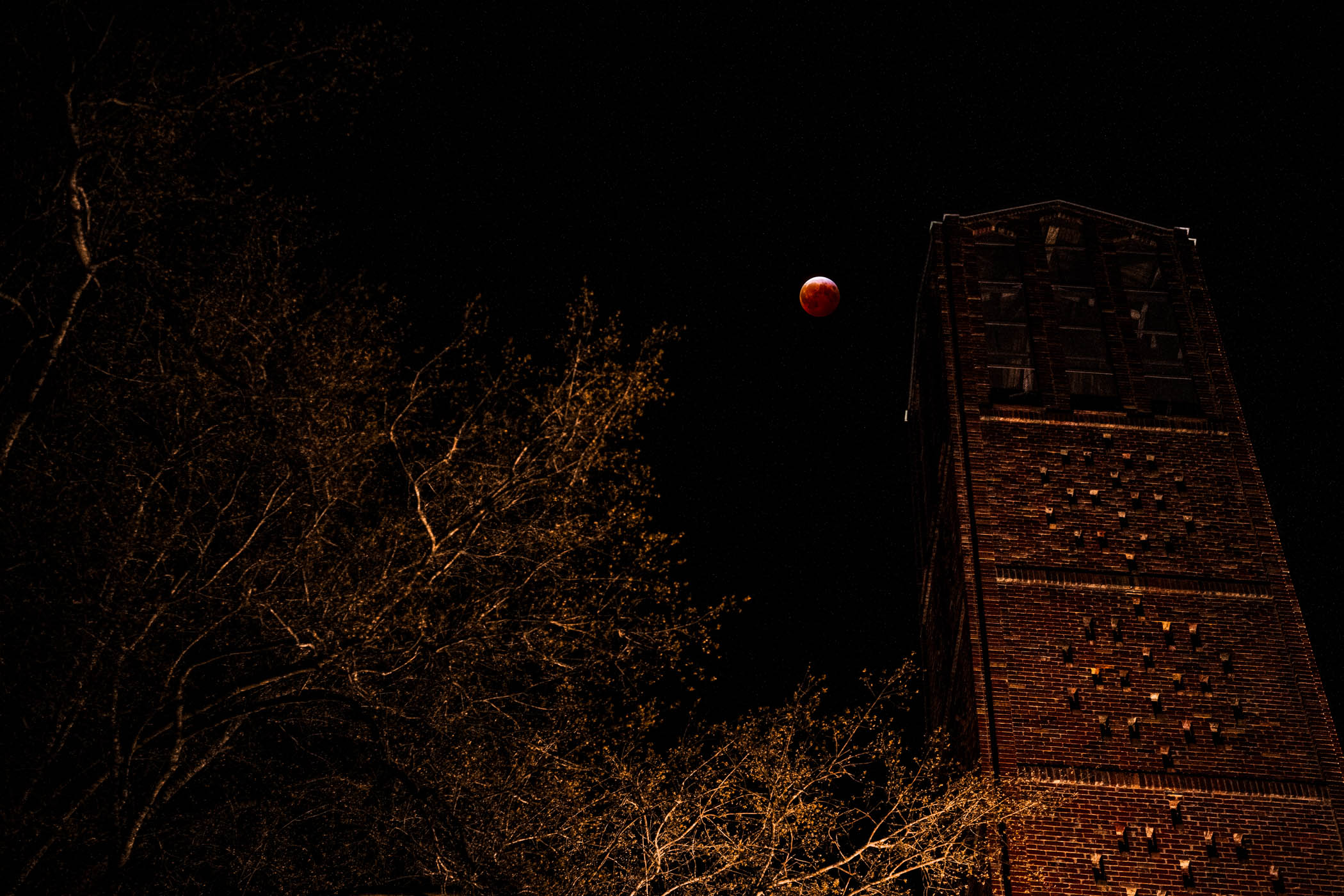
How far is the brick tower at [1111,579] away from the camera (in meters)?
16.0

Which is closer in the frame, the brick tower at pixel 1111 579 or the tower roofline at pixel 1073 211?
the brick tower at pixel 1111 579

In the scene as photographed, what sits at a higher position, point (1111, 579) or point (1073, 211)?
point (1073, 211)

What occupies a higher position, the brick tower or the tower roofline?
the tower roofline

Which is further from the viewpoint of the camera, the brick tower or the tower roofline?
the tower roofline

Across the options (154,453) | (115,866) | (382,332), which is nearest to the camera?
(115,866)

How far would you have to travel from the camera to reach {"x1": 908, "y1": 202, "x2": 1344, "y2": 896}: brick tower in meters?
16.0

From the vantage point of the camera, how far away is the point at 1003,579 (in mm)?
18703

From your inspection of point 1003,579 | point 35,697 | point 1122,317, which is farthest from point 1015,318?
point 35,697

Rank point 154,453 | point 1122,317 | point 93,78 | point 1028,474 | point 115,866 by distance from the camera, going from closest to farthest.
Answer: point 115,866, point 93,78, point 154,453, point 1028,474, point 1122,317

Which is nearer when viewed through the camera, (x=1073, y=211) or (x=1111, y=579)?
(x=1111, y=579)

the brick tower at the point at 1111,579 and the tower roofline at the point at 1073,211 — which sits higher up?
the tower roofline at the point at 1073,211

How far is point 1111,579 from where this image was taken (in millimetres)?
18688

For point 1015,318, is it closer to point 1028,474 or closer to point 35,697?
point 1028,474

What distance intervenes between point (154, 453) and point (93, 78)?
10.8ft
